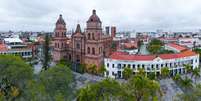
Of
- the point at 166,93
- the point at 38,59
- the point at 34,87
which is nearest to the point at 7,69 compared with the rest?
the point at 34,87

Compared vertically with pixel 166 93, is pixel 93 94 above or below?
above

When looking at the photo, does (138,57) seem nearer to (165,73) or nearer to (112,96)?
(165,73)

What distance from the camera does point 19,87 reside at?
35281 mm

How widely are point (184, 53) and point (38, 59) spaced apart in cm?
3861

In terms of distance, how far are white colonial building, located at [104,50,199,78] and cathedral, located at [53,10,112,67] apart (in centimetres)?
301

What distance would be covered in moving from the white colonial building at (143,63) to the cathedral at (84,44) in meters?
3.01

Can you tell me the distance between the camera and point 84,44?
205 ft

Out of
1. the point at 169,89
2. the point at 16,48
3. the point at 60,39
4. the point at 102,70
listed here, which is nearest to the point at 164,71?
the point at 169,89

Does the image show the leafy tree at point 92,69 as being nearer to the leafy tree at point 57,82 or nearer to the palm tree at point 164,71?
the palm tree at point 164,71

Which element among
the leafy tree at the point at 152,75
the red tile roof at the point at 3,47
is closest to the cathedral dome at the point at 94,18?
the leafy tree at the point at 152,75

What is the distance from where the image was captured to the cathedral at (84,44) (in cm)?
5919

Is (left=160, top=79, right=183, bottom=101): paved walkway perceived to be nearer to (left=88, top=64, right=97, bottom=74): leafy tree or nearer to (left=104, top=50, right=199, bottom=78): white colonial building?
(left=104, top=50, right=199, bottom=78): white colonial building

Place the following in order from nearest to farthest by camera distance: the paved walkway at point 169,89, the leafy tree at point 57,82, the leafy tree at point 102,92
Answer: the leafy tree at point 102,92, the leafy tree at point 57,82, the paved walkway at point 169,89

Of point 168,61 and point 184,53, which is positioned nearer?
point 168,61
